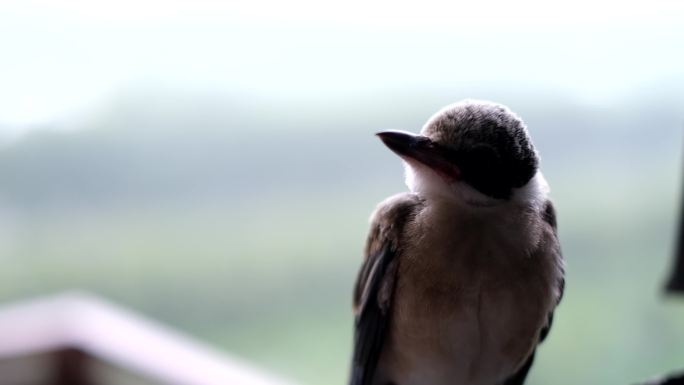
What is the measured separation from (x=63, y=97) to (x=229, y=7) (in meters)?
0.36

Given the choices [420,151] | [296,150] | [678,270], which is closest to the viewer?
[420,151]

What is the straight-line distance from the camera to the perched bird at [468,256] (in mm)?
862

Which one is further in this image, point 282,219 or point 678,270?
point 282,219

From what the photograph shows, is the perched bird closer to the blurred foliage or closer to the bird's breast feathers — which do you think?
the bird's breast feathers

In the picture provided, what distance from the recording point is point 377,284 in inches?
36.7

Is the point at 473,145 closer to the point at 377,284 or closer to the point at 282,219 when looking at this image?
the point at 377,284

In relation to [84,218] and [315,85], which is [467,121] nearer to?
[315,85]

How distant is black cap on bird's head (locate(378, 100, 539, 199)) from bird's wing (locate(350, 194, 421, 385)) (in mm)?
96

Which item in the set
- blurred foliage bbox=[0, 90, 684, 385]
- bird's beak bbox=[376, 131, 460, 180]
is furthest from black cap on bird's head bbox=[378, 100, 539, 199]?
blurred foliage bbox=[0, 90, 684, 385]

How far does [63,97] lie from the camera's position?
1.49 metres

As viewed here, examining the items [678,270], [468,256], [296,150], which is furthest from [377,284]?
[296,150]

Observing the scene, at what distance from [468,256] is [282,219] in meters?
0.83

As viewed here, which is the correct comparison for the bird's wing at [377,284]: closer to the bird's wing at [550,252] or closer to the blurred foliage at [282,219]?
the bird's wing at [550,252]

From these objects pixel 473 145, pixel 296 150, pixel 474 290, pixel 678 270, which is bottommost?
pixel 678 270
